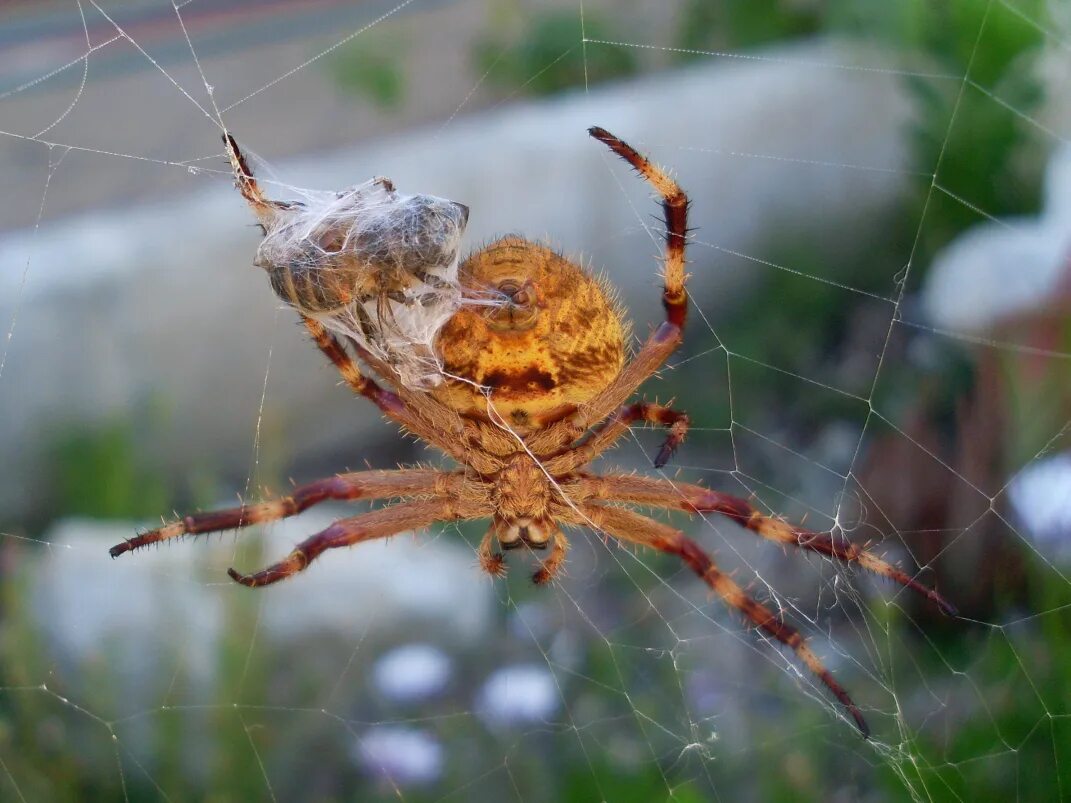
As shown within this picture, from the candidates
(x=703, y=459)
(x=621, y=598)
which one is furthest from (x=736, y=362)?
(x=621, y=598)

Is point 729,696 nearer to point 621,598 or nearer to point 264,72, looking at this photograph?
point 621,598

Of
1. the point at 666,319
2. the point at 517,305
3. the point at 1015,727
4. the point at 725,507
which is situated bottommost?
the point at 1015,727

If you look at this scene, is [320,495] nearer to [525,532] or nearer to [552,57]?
→ [525,532]

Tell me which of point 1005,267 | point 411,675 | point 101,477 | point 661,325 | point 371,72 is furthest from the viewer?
→ point 371,72

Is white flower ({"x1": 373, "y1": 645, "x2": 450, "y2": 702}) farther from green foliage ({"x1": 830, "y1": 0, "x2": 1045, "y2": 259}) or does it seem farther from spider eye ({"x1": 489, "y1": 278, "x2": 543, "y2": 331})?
green foliage ({"x1": 830, "y1": 0, "x2": 1045, "y2": 259})

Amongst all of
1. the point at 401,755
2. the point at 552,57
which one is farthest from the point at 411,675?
the point at 552,57

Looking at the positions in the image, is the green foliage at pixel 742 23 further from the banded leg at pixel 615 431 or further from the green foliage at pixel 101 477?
the banded leg at pixel 615 431

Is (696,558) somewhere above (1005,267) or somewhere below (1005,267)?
above
